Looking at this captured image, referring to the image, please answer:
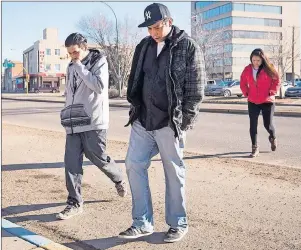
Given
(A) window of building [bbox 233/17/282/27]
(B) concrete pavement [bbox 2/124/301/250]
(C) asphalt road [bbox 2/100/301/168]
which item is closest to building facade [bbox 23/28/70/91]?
(A) window of building [bbox 233/17/282/27]

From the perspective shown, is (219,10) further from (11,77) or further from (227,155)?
(227,155)

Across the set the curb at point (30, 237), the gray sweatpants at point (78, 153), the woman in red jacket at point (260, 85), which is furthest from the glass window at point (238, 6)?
the curb at point (30, 237)

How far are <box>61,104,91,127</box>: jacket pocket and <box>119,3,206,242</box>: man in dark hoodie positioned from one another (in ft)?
2.53

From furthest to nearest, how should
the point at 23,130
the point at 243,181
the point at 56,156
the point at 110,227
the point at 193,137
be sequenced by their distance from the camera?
the point at 23,130, the point at 193,137, the point at 56,156, the point at 243,181, the point at 110,227

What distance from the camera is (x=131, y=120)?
3867mm

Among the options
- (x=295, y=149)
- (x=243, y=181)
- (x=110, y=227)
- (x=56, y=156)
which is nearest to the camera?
(x=110, y=227)

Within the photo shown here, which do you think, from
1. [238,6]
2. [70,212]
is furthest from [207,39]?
[238,6]

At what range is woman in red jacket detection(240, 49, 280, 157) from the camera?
7.16 meters

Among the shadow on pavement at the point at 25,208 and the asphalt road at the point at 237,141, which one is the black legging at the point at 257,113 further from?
the shadow on pavement at the point at 25,208

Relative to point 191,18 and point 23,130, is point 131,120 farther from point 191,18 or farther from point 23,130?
point 191,18

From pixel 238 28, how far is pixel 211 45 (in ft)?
Result: 140

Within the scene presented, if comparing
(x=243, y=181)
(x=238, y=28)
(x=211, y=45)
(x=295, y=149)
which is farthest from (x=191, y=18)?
(x=238, y=28)

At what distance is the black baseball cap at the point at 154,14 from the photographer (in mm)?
3531

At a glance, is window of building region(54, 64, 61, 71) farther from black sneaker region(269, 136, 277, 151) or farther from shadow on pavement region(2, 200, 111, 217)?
shadow on pavement region(2, 200, 111, 217)
